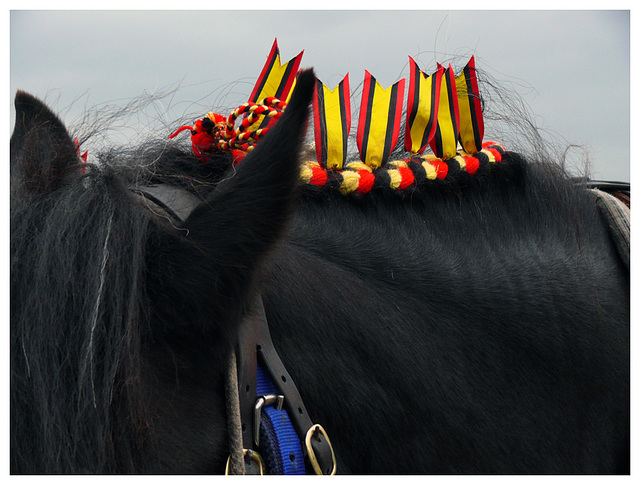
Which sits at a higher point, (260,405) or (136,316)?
(136,316)

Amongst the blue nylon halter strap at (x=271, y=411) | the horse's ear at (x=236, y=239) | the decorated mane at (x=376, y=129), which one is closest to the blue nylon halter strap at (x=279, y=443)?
the blue nylon halter strap at (x=271, y=411)

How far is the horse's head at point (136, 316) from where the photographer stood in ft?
2.29

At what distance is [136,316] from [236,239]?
16 centimetres

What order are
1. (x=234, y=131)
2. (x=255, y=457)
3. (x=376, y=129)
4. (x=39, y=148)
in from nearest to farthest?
(x=255, y=457)
(x=39, y=148)
(x=234, y=131)
(x=376, y=129)

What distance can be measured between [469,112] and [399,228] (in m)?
0.43

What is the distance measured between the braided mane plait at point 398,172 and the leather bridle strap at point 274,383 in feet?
1.04

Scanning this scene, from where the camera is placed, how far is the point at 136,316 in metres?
0.72

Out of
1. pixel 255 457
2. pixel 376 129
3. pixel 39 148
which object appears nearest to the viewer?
pixel 255 457

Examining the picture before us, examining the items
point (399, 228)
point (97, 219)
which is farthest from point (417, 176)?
point (97, 219)

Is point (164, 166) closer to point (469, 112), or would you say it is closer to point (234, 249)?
point (234, 249)

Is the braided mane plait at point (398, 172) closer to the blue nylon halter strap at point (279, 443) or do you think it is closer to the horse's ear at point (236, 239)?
the horse's ear at point (236, 239)

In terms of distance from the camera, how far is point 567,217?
132cm

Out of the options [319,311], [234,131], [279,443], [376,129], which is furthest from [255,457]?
[376,129]

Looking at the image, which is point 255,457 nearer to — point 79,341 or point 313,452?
point 313,452
